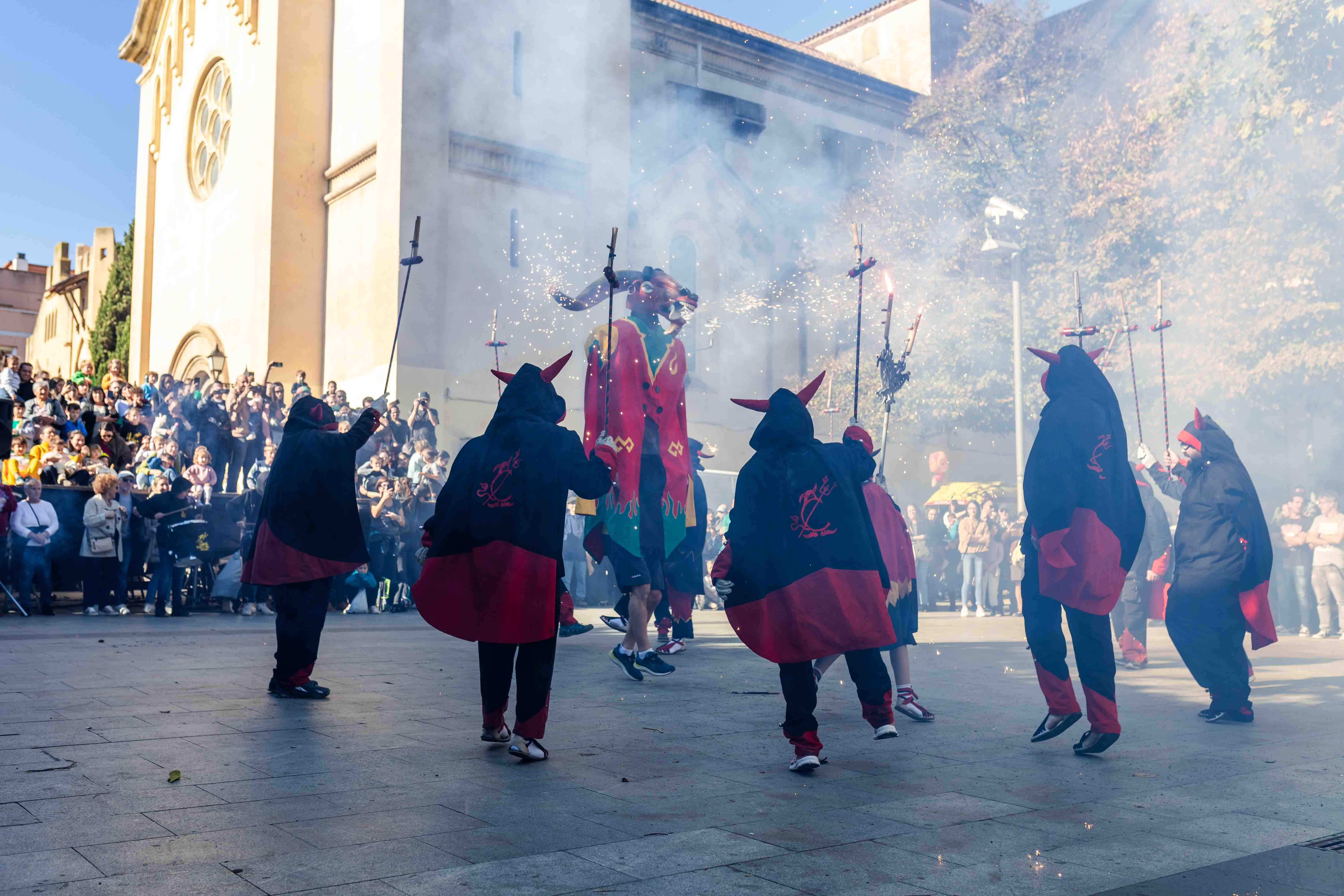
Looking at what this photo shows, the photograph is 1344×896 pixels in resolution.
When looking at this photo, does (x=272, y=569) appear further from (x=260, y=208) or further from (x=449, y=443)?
(x=260, y=208)

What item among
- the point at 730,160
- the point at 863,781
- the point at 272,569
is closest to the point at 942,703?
the point at 863,781

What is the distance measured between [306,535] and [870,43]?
27744mm

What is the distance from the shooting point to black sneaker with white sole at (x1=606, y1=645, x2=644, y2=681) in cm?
640

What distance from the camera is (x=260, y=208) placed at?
2088 cm

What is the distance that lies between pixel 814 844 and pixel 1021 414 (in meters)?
12.9

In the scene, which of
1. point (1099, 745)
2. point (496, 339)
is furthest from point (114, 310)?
point (1099, 745)

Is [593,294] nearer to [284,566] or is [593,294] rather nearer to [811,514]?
[284,566]

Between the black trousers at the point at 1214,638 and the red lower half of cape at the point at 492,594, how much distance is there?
3.55 meters

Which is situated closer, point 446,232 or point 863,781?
point 863,781

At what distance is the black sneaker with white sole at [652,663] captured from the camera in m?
6.52

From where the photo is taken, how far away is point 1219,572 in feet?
20.4

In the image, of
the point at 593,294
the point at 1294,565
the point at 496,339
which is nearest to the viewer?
the point at 593,294

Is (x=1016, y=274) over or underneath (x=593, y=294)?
over

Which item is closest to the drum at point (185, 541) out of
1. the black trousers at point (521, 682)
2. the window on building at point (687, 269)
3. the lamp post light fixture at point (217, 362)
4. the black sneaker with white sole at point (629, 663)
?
the black sneaker with white sole at point (629, 663)
